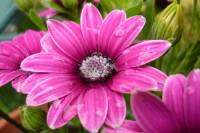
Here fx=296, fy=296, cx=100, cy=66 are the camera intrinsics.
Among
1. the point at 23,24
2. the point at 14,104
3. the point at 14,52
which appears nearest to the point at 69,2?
the point at 14,52

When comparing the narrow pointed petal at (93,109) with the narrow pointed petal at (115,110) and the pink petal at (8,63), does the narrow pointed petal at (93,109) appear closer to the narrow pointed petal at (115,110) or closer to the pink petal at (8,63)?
the narrow pointed petal at (115,110)

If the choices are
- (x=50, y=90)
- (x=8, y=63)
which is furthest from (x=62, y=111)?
(x=8, y=63)

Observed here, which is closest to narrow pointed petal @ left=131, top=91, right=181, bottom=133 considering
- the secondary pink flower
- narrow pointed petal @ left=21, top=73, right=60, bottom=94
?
the secondary pink flower

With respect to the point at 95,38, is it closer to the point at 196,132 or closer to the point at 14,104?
the point at 196,132

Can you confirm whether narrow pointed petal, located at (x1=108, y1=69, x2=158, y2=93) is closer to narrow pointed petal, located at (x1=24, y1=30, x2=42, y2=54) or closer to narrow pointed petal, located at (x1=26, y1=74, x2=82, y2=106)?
narrow pointed petal, located at (x1=26, y1=74, x2=82, y2=106)

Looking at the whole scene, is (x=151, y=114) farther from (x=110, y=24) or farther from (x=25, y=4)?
(x=25, y=4)

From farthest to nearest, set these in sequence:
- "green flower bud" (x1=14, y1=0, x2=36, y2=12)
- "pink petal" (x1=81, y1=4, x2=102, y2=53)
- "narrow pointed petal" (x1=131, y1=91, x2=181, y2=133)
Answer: "green flower bud" (x1=14, y1=0, x2=36, y2=12), "pink petal" (x1=81, y1=4, x2=102, y2=53), "narrow pointed petal" (x1=131, y1=91, x2=181, y2=133)

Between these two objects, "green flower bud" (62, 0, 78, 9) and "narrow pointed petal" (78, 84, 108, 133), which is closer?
"narrow pointed petal" (78, 84, 108, 133)
